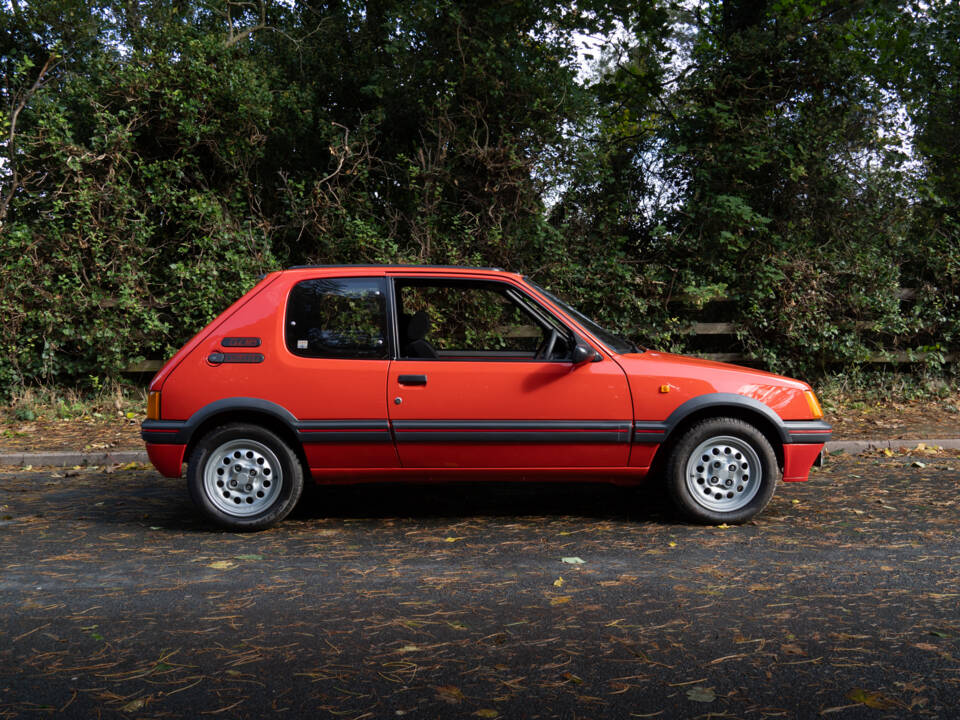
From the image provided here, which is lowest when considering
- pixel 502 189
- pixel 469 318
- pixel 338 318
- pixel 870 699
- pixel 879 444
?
pixel 870 699

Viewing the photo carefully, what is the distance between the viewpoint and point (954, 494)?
688 cm

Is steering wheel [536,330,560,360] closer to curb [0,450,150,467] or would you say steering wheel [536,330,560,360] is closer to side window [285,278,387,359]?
side window [285,278,387,359]

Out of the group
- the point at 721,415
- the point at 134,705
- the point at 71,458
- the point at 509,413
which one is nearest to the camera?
the point at 134,705

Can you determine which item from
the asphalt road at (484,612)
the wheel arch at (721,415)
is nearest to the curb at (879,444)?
the asphalt road at (484,612)

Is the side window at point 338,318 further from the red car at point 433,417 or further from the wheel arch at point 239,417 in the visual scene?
the wheel arch at point 239,417

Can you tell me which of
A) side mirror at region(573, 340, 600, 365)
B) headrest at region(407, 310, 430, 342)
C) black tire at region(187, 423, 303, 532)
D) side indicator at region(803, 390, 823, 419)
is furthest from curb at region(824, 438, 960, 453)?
black tire at region(187, 423, 303, 532)

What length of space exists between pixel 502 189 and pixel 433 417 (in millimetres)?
7146

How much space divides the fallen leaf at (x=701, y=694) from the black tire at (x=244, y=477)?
329 cm

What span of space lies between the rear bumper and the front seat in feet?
5.44

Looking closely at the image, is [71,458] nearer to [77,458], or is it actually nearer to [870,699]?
[77,458]

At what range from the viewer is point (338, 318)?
19.5ft

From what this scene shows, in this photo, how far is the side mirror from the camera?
5656 mm

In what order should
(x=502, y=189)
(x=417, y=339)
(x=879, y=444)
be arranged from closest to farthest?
(x=417, y=339)
(x=879, y=444)
(x=502, y=189)

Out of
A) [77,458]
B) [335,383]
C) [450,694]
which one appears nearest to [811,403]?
[335,383]
